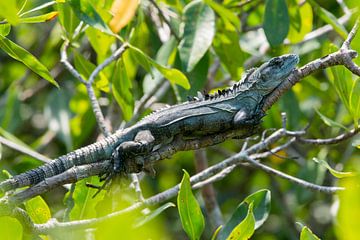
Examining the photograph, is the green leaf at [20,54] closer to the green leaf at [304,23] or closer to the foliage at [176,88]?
the foliage at [176,88]

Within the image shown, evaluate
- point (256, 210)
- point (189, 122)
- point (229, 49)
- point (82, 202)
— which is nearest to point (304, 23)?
point (229, 49)

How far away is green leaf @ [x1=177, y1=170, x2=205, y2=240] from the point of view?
3.20 metres

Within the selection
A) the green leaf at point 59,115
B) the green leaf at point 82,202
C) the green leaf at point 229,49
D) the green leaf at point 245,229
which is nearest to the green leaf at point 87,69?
the green leaf at point 229,49

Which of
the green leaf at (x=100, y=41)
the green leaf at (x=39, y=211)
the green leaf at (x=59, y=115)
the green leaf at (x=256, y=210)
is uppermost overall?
the green leaf at (x=100, y=41)

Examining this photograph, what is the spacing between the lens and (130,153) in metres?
3.71

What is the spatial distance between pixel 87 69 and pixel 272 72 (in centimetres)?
112

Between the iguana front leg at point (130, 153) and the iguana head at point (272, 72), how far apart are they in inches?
31.3

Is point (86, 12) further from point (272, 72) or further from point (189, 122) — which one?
point (272, 72)

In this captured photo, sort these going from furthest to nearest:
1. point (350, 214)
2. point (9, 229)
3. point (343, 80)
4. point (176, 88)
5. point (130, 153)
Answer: point (176, 88)
point (343, 80)
point (130, 153)
point (9, 229)
point (350, 214)

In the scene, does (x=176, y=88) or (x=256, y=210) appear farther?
(x=176, y=88)

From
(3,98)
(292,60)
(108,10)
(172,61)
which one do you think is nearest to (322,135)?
(172,61)

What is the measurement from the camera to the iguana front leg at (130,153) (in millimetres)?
3639

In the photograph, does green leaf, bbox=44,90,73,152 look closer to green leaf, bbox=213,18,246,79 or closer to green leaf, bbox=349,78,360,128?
green leaf, bbox=213,18,246,79

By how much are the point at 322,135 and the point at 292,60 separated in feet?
6.04
